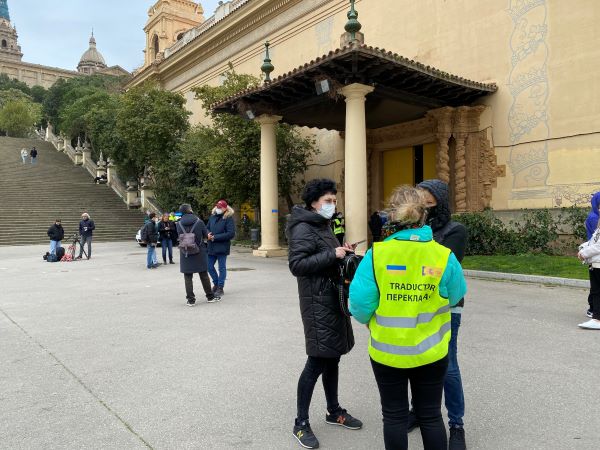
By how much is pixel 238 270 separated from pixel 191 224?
4765 millimetres

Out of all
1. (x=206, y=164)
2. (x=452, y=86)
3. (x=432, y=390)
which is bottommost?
(x=432, y=390)

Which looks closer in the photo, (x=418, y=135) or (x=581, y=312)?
(x=581, y=312)

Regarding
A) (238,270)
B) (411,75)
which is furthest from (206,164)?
(411,75)

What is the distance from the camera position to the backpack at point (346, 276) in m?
2.83

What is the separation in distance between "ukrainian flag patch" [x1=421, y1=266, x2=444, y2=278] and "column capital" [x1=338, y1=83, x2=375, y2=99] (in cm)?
1042

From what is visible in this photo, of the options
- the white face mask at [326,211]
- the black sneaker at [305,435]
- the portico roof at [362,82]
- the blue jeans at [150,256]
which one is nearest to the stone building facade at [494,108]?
the portico roof at [362,82]

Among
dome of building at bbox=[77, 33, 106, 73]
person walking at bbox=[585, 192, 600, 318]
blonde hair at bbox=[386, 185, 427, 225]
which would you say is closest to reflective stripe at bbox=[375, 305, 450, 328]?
blonde hair at bbox=[386, 185, 427, 225]

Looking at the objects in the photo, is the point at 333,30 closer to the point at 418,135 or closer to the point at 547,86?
the point at 418,135

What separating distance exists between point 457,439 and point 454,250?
117 cm

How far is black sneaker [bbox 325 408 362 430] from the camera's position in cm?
323

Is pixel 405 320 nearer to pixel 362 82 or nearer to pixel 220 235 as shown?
pixel 220 235

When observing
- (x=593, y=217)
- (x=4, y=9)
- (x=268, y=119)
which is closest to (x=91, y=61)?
(x=4, y=9)

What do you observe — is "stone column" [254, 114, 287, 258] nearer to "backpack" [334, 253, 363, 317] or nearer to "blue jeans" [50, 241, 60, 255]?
"blue jeans" [50, 241, 60, 255]

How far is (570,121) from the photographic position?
12.0 meters
